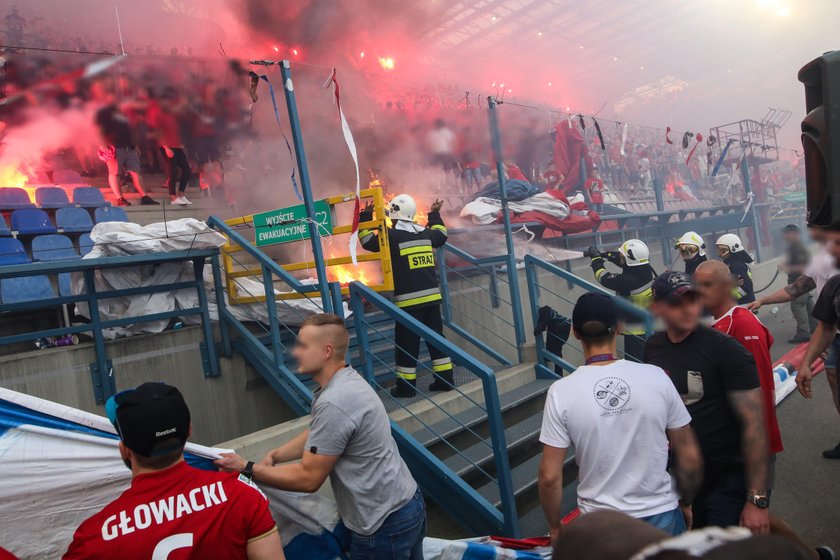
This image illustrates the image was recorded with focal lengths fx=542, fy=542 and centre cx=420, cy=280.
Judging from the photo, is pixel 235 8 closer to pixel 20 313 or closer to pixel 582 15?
pixel 20 313

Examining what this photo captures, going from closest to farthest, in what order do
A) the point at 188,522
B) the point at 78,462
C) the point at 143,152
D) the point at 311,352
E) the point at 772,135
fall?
the point at 188,522
the point at 78,462
the point at 311,352
the point at 143,152
the point at 772,135

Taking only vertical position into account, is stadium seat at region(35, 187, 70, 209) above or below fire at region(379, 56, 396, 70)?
below

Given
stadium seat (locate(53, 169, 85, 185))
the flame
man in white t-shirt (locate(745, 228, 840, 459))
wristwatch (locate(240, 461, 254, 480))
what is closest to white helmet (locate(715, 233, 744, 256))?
man in white t-shirt (locate(745, 228, 840, 459))

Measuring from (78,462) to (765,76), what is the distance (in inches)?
1628

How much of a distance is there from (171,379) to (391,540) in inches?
122

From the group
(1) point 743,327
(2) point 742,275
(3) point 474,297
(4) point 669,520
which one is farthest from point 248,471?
(2) point 742,275

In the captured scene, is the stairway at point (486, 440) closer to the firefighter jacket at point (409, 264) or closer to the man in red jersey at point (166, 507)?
the firefighter jacket at point (409, 264)

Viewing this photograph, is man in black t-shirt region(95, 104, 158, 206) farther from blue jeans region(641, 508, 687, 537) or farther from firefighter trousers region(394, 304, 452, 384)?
blue jeans region(641, 508, 687, 537)

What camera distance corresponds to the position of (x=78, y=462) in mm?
1962

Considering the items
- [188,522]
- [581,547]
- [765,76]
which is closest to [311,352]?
[188,522]

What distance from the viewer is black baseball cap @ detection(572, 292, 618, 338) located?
2080mm

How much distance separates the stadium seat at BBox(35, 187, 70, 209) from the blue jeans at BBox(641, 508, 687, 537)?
8.54 meters

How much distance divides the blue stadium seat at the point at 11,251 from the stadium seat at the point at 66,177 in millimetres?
3159

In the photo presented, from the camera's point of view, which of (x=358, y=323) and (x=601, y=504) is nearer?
(x=601, y=504)
